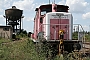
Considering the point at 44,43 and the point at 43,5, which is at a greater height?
the point at 43,5

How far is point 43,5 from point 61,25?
193cm

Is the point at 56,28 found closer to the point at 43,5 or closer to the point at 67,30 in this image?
the point at 67,30

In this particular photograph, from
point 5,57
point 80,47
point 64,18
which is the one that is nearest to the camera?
point 5,57

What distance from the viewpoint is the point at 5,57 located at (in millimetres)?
9188

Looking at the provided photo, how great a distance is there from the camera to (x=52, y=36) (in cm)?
1188

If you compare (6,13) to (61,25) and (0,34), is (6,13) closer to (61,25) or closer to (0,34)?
(0,34)

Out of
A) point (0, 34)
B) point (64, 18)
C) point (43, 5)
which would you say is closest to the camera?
point (64, 18)

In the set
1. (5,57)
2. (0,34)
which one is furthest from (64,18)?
(0,34)

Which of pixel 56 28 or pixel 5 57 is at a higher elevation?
pixel 56 28

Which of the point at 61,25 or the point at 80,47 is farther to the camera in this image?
the point at 61,25

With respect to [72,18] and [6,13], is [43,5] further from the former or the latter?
[6,13]

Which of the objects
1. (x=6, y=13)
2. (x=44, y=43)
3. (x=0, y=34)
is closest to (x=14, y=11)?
(x=6, y=13)

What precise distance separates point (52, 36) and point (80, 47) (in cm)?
180

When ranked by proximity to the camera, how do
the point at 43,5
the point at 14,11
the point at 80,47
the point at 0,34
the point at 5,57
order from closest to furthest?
the point at 5,57 < the point at 80,47 < the point at 43,5 < the point at 0,34 < the point at 14,11
